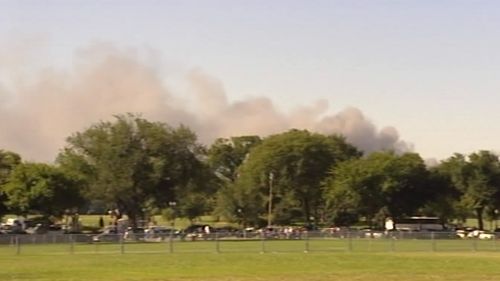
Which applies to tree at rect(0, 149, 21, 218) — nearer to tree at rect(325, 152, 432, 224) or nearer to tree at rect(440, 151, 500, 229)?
tree at rect(325, 152, 432, 224)

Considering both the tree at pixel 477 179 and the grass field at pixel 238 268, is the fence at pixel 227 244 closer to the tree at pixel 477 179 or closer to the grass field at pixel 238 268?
the grass field at pixel 238 268

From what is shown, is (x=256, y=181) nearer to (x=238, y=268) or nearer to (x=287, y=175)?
(x=287, y=175)

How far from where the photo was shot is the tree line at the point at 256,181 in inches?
4766

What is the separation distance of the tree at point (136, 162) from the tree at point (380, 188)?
22051mm

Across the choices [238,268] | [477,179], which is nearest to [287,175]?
[477,179]

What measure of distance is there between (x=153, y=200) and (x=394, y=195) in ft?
111

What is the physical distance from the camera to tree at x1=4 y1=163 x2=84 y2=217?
4592 inches

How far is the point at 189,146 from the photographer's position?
4867 inches

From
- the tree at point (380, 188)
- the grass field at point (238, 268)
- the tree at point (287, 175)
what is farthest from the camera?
the tree at point (287, 175)

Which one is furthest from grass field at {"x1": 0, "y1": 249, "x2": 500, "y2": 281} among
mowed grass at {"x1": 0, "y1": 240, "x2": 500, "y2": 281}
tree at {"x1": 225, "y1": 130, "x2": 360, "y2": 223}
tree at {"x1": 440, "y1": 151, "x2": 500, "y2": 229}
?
tree at {"x1": 225, "y1": 130, "x2": 360, "y2": 223}

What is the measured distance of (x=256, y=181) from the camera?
14975 centimetres

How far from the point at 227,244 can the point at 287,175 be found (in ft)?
202

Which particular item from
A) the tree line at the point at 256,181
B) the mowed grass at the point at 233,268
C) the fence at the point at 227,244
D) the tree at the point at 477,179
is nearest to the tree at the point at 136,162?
the tree line at the point at 256,181

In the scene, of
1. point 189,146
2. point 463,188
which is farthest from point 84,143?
point 463,188
